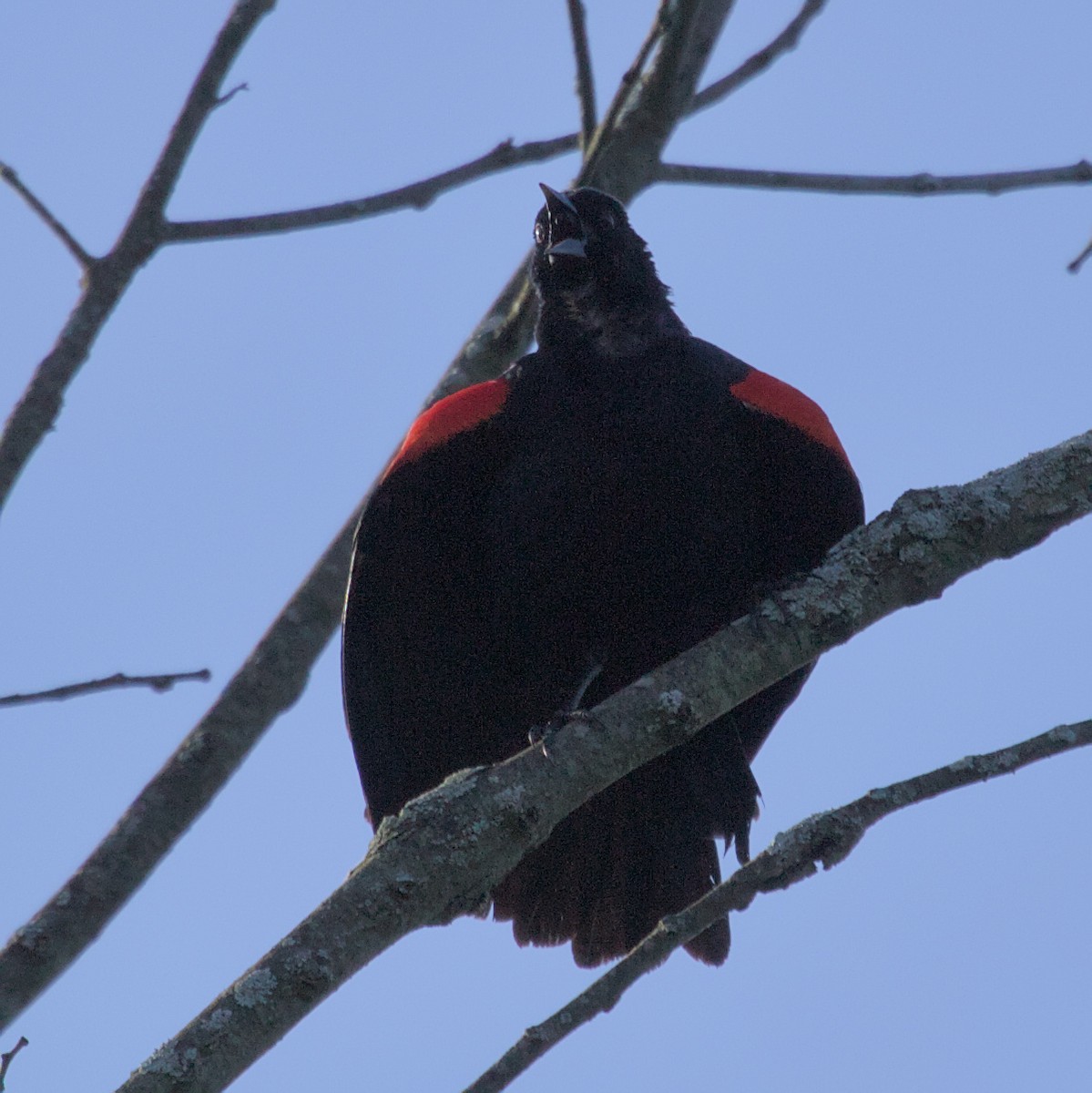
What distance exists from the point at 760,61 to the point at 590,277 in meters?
1.12

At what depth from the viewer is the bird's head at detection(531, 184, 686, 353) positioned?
475cm

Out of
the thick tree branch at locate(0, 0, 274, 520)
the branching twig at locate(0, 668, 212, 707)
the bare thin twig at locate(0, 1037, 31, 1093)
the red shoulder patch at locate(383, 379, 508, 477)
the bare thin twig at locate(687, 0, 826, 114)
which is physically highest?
the bare thin twig at locate(687, 0, 826, 114)

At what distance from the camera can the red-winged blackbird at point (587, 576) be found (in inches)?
167

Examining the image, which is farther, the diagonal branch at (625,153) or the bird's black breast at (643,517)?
the diagonal branch at (625,153)

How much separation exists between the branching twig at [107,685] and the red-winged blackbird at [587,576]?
0.96 meters

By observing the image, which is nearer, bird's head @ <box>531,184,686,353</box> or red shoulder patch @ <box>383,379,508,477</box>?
red shoulder patch @ <box>383,379,508,477</box>

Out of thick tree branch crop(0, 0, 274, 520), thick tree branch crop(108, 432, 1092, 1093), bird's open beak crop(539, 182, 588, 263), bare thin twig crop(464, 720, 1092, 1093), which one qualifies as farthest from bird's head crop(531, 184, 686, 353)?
bare thin twig crop(464, 720, 1092, 1093)

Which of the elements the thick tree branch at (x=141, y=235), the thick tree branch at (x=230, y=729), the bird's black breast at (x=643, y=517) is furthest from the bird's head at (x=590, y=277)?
the thick tree branch at (x=141, y=235)

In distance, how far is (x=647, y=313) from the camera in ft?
15.9

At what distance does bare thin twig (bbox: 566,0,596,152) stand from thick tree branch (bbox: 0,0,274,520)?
93 cm

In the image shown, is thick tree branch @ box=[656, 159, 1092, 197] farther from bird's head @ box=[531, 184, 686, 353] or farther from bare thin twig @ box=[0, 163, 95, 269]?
bare thin twig @ box=[0, 163, 95, 269]

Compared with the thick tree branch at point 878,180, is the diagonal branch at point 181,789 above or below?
below

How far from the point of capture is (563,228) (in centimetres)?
486

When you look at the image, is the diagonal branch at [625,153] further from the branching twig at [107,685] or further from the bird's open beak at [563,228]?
the branching twig at [107,685]
